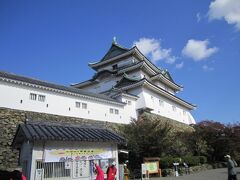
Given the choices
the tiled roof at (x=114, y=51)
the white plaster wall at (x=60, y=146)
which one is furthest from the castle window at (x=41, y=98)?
the tiled roof at (x=114, y=51)

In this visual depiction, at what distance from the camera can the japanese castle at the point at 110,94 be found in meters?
20.4

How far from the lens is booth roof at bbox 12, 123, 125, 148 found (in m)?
9.87

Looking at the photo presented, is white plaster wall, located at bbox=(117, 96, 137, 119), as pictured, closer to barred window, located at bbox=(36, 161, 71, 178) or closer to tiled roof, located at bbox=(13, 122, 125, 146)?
tiled roof, located at bbox=(13, 122, 125, 146)

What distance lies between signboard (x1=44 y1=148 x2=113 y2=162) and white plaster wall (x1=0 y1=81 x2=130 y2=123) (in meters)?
10.8

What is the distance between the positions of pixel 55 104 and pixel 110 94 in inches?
419

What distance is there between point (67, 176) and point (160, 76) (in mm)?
30489

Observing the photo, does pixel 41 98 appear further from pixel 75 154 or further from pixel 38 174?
pixel 38 174

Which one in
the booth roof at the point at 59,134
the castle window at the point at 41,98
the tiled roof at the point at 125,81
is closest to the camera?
the booth roof at the point at 59,134

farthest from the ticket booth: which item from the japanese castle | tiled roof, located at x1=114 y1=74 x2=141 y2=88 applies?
tiled roof, located at x1=114 y1=74 x2=141 y2=88

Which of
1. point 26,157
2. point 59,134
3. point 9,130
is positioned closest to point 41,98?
point 9,130

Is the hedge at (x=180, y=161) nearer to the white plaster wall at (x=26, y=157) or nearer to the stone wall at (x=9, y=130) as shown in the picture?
the stone wall at (x=9, y=130)

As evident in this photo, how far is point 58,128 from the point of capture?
37.2 feet

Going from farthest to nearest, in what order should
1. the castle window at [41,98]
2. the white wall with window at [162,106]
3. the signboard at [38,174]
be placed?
the white wall with window at [162,106] < the castle window at [41,98] < the signboard at [38,174]

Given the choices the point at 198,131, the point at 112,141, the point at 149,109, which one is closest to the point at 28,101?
the point at 112,141
